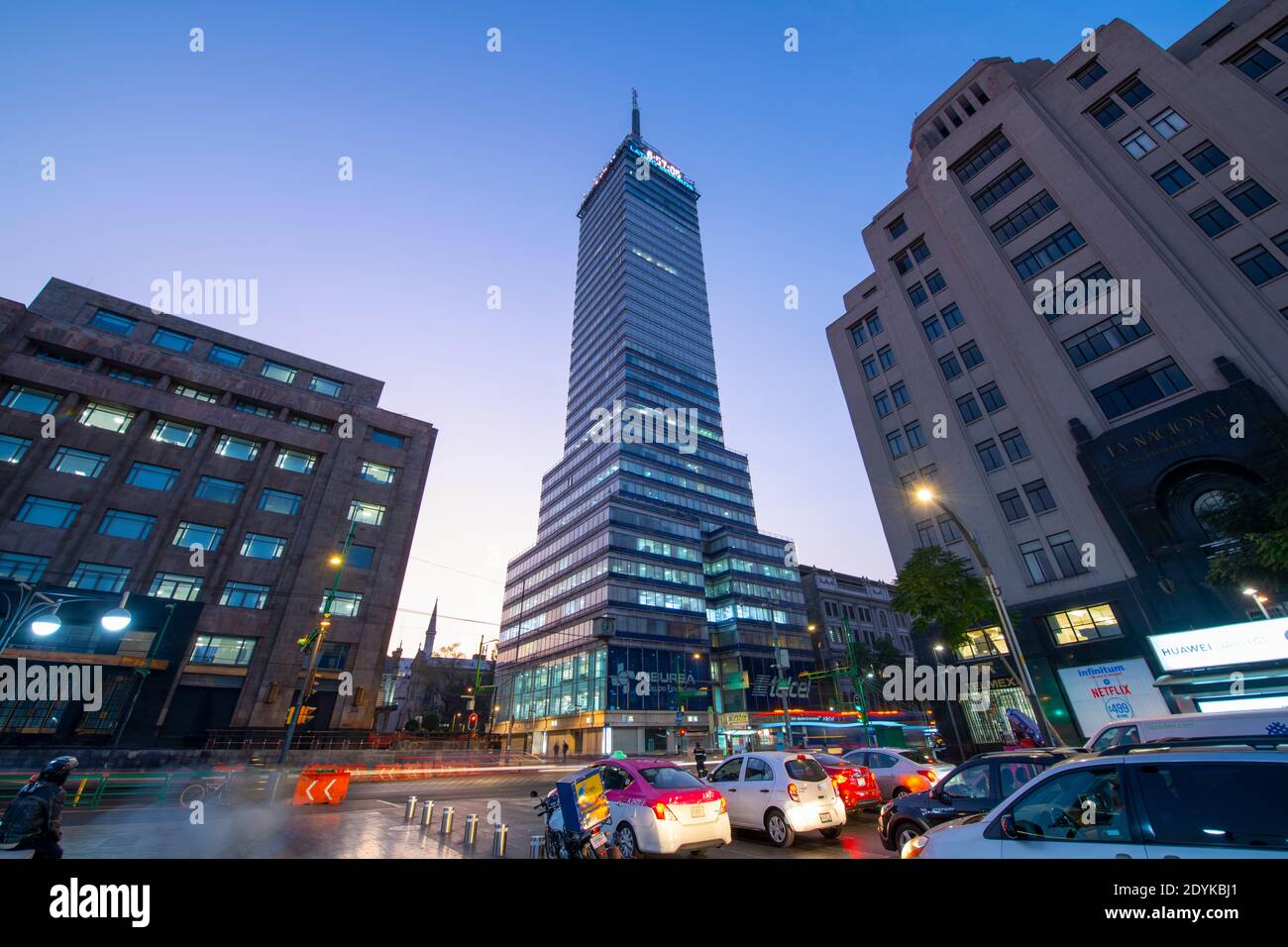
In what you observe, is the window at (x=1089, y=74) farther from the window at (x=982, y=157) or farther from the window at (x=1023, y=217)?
the window at (x=1023, y=217)

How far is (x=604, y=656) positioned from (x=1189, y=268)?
191ft

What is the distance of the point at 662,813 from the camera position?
834cm

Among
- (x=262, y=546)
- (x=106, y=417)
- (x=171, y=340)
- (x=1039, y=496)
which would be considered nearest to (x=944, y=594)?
(x=1039, y=496)

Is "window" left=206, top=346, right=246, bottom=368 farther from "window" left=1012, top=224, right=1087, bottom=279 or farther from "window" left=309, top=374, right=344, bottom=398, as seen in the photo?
"window" left=1012, top=224, right=1087, bottom=279

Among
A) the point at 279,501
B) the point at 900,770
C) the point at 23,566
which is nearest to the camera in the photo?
the point at 900,770

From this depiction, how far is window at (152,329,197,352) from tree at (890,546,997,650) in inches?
2212

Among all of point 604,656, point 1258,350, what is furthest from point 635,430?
point 1258,350

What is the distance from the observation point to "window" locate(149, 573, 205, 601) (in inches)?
1273

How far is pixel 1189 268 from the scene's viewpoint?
27.5 meters

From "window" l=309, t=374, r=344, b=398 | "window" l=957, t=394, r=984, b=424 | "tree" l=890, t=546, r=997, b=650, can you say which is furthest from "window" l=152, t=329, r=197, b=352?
"window" l=957, t=394, r=984, b=424

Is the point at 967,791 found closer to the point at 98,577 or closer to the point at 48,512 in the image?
the point at 98,577

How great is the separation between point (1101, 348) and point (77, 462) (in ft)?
211
